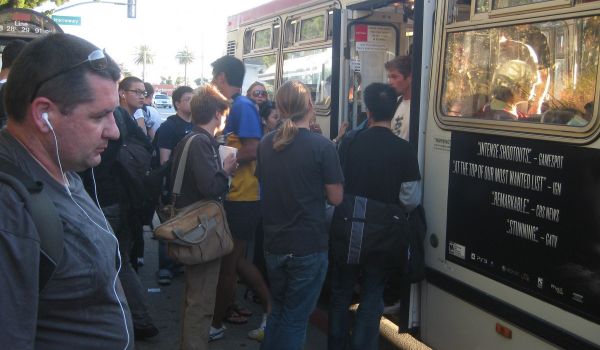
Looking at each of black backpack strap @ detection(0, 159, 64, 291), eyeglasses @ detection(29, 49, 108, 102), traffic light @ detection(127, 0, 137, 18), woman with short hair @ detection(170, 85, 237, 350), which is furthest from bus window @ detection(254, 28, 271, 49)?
traffic light @ detection(127, 0, 137, 18)

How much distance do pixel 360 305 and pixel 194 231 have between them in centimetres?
114

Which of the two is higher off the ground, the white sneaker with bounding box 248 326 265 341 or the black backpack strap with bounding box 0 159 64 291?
the black backpack strap with bounding box 0 159 64 291

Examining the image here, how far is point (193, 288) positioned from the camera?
3.96 meters

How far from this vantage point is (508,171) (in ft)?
9.98

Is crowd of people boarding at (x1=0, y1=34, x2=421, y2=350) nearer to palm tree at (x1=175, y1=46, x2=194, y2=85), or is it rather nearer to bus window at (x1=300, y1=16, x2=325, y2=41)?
bus window at (x1=300, y1=16, x2=325, y2=41)

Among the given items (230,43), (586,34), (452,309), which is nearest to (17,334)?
(586,34)

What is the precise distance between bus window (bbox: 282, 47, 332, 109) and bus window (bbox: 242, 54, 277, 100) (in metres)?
0.50

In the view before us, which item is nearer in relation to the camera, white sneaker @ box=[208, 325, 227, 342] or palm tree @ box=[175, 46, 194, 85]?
white sneaker @ box=[208, 325, 227, 342]

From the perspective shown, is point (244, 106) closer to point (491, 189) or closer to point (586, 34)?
point (491, 189)

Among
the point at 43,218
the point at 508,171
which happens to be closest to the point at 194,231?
the point at 508,171

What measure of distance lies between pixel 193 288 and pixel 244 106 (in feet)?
4.33

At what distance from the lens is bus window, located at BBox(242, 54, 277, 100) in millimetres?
6641

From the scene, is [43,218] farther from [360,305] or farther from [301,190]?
[360,305]

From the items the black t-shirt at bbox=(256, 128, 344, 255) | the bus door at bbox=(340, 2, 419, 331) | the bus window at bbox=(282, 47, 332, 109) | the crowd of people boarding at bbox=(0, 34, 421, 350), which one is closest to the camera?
the crowd of people boarding at bbox=(0, 34, 421, 350)
